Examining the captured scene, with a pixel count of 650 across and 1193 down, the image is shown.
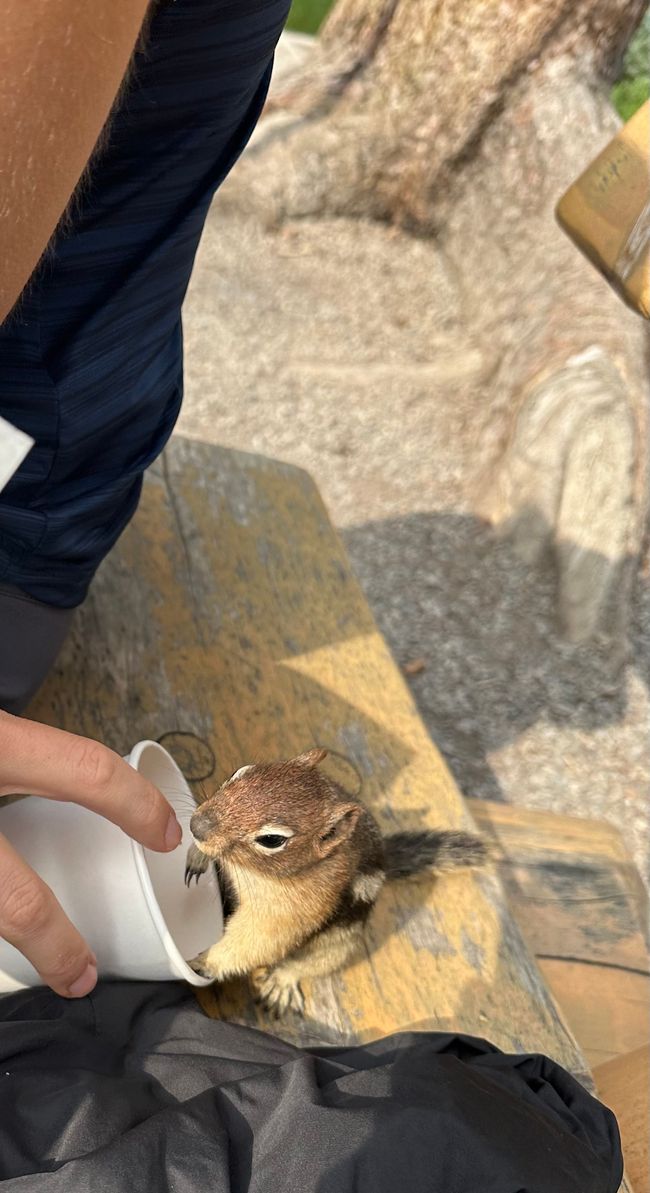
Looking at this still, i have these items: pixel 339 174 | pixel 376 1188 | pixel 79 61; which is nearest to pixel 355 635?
pixel 376 1188

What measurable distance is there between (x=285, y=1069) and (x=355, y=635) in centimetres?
97

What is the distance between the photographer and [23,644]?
1.57 metres

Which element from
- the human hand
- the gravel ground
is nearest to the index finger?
the human hand

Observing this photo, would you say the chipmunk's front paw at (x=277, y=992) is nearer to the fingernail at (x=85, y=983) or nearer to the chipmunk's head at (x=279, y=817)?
the chipmunk's head at (x=279, y=817)

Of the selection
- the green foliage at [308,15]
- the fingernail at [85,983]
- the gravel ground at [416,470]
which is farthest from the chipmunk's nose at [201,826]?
the green foliage at [308,15]

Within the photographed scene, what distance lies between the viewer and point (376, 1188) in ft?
3.52

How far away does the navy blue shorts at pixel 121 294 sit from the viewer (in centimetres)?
126

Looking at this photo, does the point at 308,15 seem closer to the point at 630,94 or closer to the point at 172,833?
the point at 630,94

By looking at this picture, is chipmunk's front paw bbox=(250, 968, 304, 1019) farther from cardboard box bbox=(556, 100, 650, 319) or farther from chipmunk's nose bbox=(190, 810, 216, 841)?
cardboard box bbox=(556, 100, 650, 319)

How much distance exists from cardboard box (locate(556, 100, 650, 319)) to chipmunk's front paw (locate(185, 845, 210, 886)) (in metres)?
0.95

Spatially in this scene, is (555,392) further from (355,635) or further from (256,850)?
(256,850)

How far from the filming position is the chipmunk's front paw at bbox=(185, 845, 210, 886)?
1.46 m

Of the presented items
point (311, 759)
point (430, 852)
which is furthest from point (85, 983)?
point (430, 852)

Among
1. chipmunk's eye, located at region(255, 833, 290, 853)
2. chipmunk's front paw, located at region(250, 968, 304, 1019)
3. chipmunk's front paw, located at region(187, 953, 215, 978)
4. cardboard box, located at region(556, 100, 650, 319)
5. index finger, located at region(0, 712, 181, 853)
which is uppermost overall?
cardboard box, located at region(556, 100, 650, 319)
